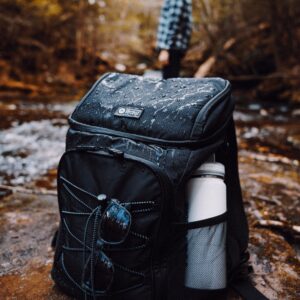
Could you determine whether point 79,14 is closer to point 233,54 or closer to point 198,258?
point 233,54

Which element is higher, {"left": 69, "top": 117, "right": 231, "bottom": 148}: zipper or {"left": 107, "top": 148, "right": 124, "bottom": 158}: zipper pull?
{"left": 69, "top": 117, "right": 231, "bottom": 148}: zipper

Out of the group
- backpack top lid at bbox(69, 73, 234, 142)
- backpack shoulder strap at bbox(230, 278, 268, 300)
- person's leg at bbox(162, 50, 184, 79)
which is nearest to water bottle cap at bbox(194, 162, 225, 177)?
backpack top lid at bbox(69, 73, 234, 142)

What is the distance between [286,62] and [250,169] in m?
9.07

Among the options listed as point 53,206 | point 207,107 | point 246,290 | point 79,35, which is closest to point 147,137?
point 207,107

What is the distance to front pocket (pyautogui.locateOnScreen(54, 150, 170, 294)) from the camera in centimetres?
120

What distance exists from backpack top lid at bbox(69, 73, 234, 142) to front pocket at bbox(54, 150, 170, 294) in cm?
15

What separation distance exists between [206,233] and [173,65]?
2.48 meters

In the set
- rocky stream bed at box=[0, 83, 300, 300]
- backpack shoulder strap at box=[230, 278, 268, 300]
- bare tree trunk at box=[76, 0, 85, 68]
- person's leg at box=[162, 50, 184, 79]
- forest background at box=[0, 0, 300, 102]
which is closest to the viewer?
backpack shoulder strap at box=[230, 278, 268, 300]

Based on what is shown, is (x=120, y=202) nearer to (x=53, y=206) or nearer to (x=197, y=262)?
(x=197, y=262)

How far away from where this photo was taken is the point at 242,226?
1.56m

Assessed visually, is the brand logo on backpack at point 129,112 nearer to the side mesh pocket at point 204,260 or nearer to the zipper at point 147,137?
the zipper at point 147,137

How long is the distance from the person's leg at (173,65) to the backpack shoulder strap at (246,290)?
234cm

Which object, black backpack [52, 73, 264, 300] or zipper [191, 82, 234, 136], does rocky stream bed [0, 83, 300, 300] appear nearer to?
black backpack [52, 73, 264, 300]

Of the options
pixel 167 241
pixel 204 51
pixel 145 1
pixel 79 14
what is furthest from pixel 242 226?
pixel 145 1
